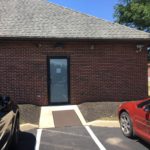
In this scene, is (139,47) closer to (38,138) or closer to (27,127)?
(27,127)

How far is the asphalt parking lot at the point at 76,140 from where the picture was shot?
22.6 ft

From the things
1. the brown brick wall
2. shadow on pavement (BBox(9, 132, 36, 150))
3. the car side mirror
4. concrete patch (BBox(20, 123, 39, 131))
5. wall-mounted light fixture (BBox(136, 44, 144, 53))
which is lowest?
shadow on pavement (BBox(9, 132, 36, 150))

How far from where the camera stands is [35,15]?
14.3 m

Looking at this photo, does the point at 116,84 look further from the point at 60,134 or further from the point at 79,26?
the point at 60,134

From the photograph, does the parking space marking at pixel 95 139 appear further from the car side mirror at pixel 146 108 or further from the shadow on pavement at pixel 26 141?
the shadow on pavement at pixel 26 141

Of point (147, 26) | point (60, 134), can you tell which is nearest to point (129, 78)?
point (60, 134)

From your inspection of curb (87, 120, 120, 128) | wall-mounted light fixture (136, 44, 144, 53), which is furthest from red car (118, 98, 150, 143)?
wall-mounted light fixture (136, 44, 144, 53)

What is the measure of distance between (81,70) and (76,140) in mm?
5847

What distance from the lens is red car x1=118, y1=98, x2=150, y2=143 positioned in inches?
252

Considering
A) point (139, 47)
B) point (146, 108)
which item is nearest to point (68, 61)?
point (139, 47)

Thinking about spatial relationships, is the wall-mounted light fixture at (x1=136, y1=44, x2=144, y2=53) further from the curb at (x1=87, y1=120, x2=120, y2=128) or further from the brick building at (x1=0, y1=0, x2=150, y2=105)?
the curb at (x1=87, y1=120, x2=120, y2=128)

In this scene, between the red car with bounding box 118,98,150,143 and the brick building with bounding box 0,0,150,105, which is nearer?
the red car with bounding box 118,98,150,143

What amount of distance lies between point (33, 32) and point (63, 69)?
2.02m

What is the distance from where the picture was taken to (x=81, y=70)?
1305 centimetres
